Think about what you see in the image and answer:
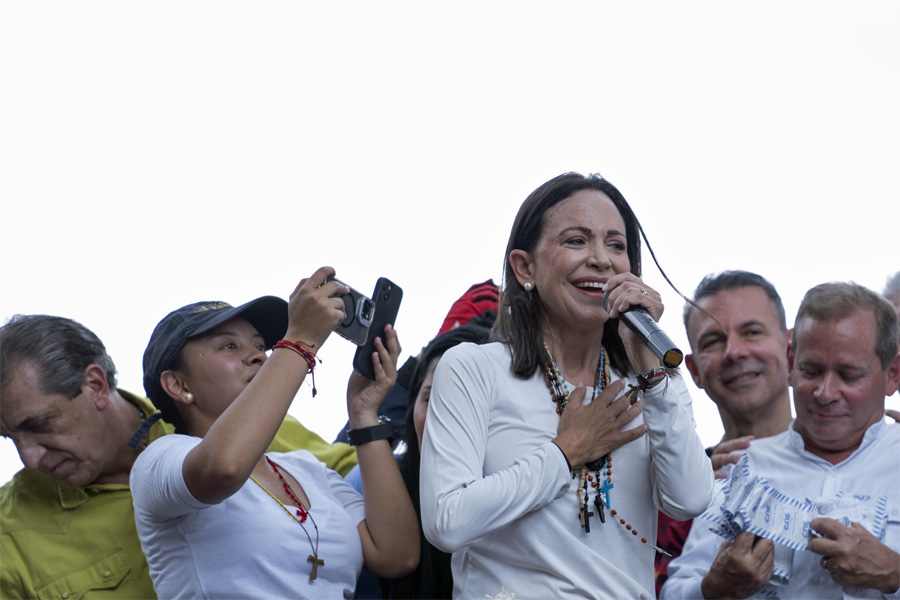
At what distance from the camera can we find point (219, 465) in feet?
7.04

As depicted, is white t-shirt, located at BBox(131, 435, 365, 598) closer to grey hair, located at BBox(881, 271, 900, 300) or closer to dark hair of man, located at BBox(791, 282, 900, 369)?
dark hair of man, located at BBox(791, 282, 900, 369)

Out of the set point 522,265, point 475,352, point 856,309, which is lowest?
point 475,352

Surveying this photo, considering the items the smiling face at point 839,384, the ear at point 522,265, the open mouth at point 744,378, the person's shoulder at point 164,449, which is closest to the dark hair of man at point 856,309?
the smiling face at point 839,384

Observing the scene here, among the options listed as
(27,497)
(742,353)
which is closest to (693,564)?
(742,353)

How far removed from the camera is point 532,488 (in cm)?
205

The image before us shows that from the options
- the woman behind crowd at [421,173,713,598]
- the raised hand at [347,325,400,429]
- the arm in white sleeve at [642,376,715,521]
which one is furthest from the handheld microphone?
the raised hand at [347,325,400,429]

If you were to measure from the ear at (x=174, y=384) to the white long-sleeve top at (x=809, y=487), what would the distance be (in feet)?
5.08

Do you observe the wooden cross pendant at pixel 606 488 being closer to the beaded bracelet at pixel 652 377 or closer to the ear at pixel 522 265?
the beaded bracelet at pixel 652 377

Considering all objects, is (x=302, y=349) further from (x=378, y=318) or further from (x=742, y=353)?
(x=742, y=353)

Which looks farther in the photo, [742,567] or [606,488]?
[742,567]

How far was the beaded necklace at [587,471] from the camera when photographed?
214cm

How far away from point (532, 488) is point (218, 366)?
3.54 ft

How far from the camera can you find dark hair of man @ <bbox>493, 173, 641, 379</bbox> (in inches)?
93.5

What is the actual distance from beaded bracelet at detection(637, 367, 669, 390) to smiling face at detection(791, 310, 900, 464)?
2.86 ft
